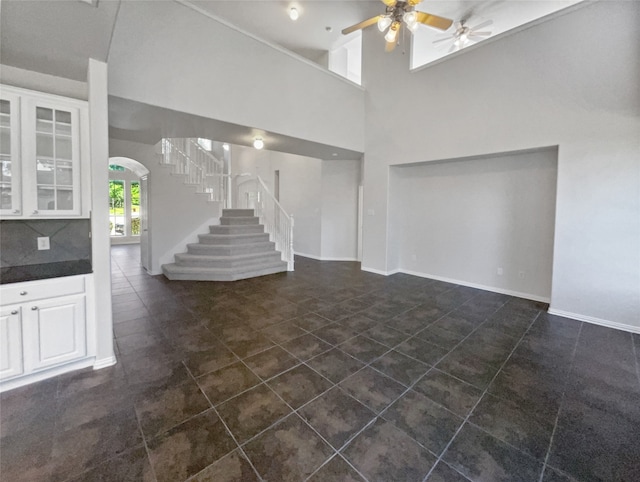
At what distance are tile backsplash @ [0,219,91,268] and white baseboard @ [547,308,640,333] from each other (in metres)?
5.87

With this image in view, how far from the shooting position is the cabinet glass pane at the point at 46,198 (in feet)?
7.87

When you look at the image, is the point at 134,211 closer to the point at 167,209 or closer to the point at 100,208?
the point at 167,209

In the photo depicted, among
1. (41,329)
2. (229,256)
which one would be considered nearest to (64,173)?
(41,329)

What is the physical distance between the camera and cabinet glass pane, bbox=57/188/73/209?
8.16ft

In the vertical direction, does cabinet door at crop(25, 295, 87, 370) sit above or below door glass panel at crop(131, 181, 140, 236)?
below

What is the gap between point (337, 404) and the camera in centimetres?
198

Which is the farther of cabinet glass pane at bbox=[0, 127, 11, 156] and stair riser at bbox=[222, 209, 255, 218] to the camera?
stair riser at bbox=[222, 209, 255, 218]

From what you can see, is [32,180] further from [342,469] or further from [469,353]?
[469,353]

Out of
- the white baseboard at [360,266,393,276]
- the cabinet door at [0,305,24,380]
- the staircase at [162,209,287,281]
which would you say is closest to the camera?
the cabinet door at [0,305,24,380]

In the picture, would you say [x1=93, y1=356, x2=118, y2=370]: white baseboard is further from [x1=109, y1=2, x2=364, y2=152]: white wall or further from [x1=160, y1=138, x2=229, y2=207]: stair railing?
[x1=160, y1=138, x2=229, y2=207]: stair railing

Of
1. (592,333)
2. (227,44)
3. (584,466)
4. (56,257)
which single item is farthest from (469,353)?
(227,44)

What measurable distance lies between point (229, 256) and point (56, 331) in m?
3.43

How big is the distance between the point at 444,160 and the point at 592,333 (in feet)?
10.8

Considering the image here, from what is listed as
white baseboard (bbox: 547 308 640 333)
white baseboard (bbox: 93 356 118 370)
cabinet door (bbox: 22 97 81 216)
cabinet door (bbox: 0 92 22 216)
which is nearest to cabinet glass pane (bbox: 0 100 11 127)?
cabinet door (bbox: 0 92 22 216)
